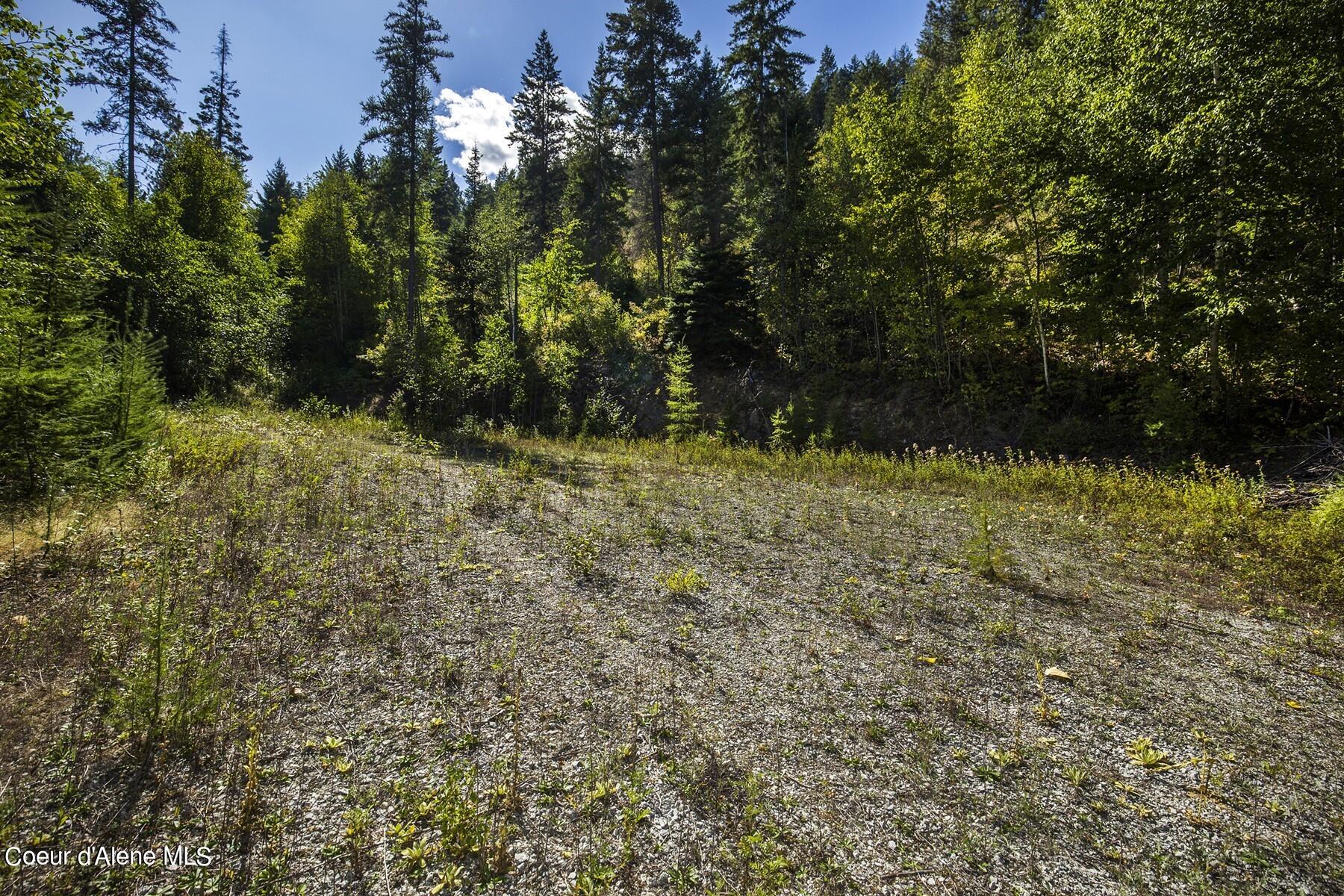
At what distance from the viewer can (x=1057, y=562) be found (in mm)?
7023

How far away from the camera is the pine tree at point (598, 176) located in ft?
99.9

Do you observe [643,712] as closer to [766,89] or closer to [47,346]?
[47,346]

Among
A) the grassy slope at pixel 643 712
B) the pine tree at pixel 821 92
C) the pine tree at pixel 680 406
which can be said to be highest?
the pine tree at pixel 821 92

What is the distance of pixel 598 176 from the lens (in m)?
31.4

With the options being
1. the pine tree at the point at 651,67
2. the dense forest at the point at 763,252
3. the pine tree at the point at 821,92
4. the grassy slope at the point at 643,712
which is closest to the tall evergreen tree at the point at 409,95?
the dense forest at the point at 763,252

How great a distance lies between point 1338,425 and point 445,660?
16.8 m

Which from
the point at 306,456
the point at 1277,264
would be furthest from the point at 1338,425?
the point at 306,456

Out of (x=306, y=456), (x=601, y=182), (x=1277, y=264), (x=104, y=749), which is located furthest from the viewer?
(x=601, y=182)

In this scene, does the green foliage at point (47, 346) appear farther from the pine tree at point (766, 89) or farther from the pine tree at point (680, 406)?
the pine tree at point (766, 89)

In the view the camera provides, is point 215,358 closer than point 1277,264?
No

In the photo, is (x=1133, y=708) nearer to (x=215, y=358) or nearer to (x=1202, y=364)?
(x=1202, y=364)

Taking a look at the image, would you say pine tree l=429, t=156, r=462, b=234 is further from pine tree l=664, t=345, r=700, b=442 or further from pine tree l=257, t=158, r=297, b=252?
pine tree l=664, t=345, r=700, b=442

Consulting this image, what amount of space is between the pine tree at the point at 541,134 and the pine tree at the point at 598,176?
1.65 meters

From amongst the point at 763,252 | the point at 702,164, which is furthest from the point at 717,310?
the point at 702,164
